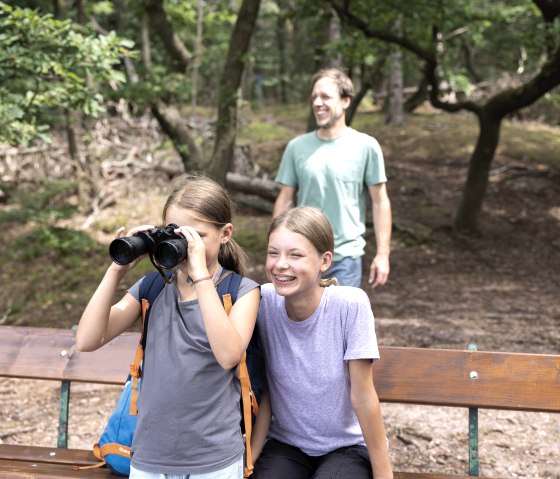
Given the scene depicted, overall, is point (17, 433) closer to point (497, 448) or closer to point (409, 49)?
point (497, 448)

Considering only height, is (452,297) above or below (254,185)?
below

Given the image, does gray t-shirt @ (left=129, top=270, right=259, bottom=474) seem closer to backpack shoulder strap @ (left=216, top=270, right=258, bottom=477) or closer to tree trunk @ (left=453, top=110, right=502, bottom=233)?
backpack shoulder strap @ (left=216, top=270, right=258, bottom=477)

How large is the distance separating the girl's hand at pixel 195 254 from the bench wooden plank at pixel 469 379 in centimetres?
110

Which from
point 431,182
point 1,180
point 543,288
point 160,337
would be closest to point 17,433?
point 160,337

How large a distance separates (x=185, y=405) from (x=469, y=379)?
1.27 m

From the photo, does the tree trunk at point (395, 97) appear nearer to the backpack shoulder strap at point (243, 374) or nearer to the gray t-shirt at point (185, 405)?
the backpack shoulder strap at point (243, 374)

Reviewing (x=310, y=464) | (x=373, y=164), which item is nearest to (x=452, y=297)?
(x=373, y=164)

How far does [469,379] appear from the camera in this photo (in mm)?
2984

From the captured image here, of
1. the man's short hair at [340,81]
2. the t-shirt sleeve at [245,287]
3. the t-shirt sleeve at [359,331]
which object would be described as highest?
the man's short hair at [340,81]

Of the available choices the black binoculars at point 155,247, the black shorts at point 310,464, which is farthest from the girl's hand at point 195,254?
the black shorts at point 310,464

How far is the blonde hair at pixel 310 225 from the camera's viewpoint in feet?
8.43

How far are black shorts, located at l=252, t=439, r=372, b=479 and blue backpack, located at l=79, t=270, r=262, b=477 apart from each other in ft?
0.31

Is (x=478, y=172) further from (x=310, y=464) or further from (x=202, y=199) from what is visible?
(x=202, y=199)

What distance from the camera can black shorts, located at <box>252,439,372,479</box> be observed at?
2.50 m
